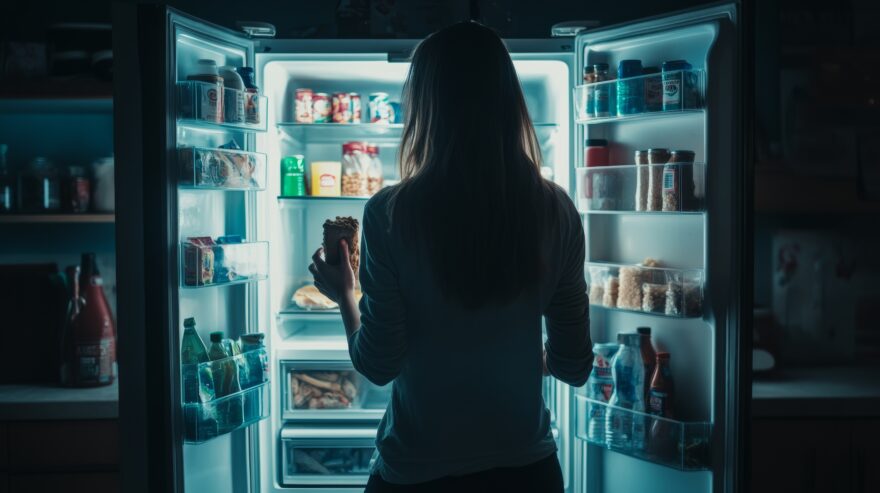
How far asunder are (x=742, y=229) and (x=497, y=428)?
2.73ft

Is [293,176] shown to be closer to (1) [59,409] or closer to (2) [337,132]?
(2) [337,132]

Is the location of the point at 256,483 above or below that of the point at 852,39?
below

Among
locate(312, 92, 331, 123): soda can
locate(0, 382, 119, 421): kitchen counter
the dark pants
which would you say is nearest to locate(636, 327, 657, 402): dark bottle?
the dark pants

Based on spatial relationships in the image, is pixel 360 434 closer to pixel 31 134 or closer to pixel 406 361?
pixel 406 361

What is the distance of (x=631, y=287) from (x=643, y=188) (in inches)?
10.4

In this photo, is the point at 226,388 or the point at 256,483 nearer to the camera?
the point at 226,388

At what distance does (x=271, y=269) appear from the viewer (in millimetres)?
2205

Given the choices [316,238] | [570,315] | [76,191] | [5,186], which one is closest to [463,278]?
[570,315]

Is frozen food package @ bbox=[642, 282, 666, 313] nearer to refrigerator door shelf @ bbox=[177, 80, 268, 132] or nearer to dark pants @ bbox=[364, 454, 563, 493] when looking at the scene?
dark pants @ bbox=[364, 454, 563, 493]

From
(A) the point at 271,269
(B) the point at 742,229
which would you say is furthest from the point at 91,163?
(B) the point at 742,229

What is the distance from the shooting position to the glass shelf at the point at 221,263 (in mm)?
1758

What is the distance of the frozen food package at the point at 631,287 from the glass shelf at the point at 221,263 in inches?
39.8

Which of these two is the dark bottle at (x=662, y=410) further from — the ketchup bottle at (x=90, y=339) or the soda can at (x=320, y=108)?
the ketchup bottle at (x=90, y=339)

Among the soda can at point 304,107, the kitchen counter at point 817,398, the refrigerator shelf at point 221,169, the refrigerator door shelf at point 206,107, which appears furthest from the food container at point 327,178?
the kitchen counter at point 817,398
